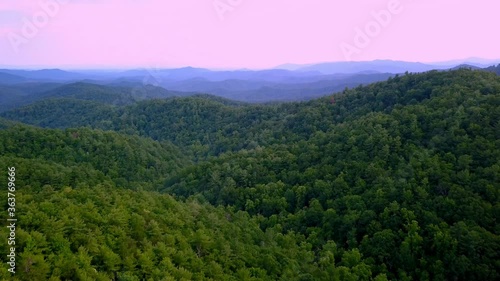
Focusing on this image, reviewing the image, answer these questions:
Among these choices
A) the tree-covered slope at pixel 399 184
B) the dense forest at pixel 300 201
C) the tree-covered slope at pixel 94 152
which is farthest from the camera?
the tree-covered slope at pixel 94 152

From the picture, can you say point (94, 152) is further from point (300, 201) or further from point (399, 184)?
point (399, 184)

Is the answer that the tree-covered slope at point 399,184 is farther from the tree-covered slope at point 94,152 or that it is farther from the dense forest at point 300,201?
the tree-covered slope at point 94,152

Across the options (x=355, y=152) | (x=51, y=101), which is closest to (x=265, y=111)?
(x=355, y=152)

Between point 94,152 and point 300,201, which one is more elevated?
point 94,152

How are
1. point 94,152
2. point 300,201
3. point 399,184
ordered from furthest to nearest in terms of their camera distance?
1. point 94,152
2. point 300,201
3. point 399,184

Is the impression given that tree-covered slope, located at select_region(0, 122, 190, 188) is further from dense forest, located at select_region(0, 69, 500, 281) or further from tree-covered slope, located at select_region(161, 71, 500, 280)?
tree-covered slope, located at select_region(161, 71, 500, 280)

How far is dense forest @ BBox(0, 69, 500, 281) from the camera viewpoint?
64.8 ft

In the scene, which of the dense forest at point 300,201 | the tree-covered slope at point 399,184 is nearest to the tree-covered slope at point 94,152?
the dense forest at point 300,201

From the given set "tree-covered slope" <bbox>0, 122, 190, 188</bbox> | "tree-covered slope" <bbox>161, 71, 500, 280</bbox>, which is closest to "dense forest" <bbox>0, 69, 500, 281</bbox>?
"tree-covered slope" <bbox>161, 71, 500, 280</bbox>

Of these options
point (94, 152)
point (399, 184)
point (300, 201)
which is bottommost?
point (300, 201)

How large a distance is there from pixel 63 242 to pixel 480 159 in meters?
37.2

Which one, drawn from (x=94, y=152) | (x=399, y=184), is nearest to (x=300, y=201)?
(x=399, y=184)

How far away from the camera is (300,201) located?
40125mm

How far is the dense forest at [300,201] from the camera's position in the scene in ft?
64.8
